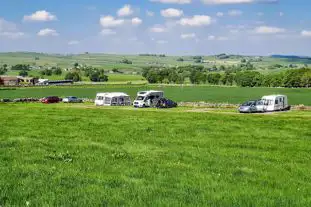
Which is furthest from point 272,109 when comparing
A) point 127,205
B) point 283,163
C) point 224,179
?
point 127,205

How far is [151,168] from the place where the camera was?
49.0ft

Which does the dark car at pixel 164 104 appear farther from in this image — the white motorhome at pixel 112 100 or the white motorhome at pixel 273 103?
the white motorhome at pixel 273 103

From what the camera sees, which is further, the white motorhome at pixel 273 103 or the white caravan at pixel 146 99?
the white caravan at pixel 146 99

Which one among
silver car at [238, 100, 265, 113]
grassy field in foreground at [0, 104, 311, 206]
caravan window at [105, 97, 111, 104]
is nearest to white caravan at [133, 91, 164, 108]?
caravan window at [105, 97, 111, 104]

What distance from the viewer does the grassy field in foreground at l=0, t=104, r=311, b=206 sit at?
1077 centimetres

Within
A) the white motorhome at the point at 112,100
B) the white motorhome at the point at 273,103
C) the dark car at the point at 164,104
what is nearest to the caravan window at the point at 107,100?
the white motorhome at the point at 112,100

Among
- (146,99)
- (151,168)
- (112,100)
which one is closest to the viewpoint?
(151,168)

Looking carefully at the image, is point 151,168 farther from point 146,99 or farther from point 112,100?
point 112,100

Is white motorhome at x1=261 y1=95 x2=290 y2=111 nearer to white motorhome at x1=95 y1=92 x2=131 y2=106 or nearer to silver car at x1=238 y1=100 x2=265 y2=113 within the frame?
silver car at x1=238 y1=100 x2=265 y2=113

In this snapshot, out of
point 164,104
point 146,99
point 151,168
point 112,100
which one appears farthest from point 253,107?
point 151,168

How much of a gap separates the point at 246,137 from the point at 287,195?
47.4ft

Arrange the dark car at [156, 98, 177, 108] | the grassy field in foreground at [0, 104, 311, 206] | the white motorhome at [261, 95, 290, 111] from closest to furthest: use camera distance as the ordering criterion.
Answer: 1. the grassy field in foreground at [0, 104, 311, 206]
2. the white motorhome at [261, 95, 290, 111]
3. the dark car at [156, 98, 177, 108]

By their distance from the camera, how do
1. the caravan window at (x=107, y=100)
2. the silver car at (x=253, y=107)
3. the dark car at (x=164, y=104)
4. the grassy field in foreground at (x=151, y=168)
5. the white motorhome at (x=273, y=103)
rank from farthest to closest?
the caravan window at (x=107, y=100) < the dark car at (x=164, y=104) < the white motorhome at (x=273, y=103) < the silver car at (x=253, y=107) < the grassy field in foreground at (x=151, y=168)

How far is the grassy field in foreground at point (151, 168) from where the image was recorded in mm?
10766
